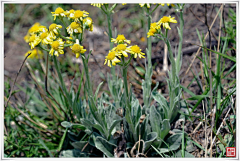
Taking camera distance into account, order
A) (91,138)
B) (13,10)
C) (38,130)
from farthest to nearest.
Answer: (13,10), (38,130), (91,138)

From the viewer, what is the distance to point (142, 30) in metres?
4.27

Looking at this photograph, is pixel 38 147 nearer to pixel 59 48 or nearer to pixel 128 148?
pixel 128 148

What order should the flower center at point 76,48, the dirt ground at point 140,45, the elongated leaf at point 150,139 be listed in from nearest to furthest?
the flower center at point 76,48
the elongated leaf at point 150,139
the dirt ground at point 140,45

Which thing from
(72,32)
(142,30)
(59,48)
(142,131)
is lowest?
(142,131)

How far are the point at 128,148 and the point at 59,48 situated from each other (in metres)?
1.28

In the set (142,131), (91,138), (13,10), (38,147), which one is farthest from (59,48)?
(13,10)

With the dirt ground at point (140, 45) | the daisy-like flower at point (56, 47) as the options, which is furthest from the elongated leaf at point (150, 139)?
the daisy-like flower at point (56, 47)

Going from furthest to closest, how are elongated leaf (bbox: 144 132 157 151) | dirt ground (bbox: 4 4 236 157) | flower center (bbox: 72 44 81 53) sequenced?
dirt ground (bbox: 4 4 236 157) → elongated leaf (bbox: 144 132 157 151) → flower center (bbox: 72 44 81 53)

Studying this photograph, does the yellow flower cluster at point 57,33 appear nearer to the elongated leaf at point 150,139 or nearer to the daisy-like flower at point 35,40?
the daisy-like flower at point 35,40

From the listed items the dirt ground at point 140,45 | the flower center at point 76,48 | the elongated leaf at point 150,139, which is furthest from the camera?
the dirt ground at point 140,45

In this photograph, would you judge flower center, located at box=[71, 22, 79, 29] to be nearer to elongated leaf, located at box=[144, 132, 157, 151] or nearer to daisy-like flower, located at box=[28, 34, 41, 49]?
daisy-like flower, located at box=[28, 34, 41, 49]

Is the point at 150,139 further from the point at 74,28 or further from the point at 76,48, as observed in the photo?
the point at 74,28

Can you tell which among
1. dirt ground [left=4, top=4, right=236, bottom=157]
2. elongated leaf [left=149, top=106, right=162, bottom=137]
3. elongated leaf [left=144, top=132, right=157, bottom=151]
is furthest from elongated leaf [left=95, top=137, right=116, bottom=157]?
dirt ground [left=4, top=4, right=236, bottom=157]


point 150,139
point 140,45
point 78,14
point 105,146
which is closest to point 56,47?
point 78,14
